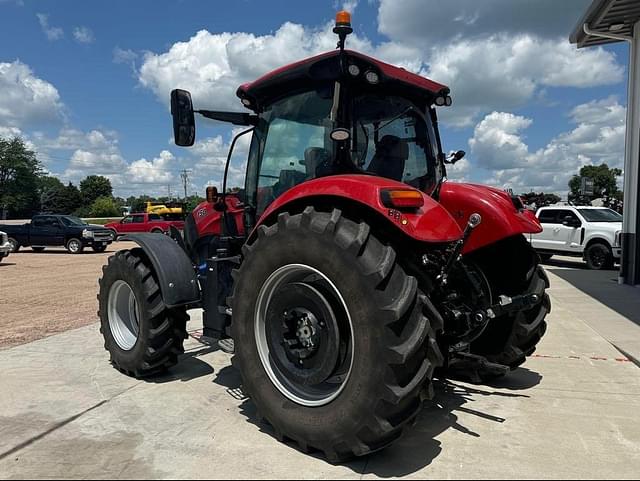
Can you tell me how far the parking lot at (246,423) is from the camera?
288 cm

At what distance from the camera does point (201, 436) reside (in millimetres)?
3303

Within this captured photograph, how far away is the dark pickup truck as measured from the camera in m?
21.5

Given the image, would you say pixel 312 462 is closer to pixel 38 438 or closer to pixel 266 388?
pixel 266 388

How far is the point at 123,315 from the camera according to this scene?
193 inches

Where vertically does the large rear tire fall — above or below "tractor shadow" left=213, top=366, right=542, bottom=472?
above

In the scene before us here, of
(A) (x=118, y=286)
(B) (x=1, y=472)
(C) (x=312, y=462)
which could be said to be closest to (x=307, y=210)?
(C) (x=312, y=462)

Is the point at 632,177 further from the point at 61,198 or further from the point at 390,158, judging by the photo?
the point at 61,198

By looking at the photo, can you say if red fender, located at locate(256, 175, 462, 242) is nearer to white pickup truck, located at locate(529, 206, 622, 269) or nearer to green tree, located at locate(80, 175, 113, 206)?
white pickup truck, located at locate(529, 206, 622, 269)

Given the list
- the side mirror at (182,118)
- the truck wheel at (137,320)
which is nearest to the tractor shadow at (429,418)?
the truck wheel at (137,320)

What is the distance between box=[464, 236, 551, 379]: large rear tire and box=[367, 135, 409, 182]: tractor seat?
1104 mm

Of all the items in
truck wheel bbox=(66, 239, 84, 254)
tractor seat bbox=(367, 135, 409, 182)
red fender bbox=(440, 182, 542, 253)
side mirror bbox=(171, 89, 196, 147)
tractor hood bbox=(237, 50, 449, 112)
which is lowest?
truck wheel bbox=(66, 239, 84, 254)

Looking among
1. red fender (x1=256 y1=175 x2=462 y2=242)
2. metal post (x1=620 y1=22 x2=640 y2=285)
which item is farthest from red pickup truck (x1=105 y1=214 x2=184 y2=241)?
red fender (x1=256 y1=175 x2=462 y2=242)

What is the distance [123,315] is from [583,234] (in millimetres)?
14609

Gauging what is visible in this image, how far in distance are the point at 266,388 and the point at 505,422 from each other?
1.75 meters
